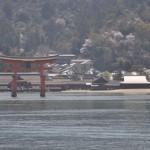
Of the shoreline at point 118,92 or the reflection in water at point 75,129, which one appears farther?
the shoreline at point 118,92

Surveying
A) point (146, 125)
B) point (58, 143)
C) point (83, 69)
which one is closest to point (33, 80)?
point (83, 69)

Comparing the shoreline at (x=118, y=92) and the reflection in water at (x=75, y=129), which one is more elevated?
the shoreline at (x=118, y=92)

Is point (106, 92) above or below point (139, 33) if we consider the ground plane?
below

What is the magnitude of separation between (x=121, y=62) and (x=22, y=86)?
35.3 m

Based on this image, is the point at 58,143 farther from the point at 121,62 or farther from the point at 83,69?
the point at 83,69

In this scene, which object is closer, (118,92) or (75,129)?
(75,129)

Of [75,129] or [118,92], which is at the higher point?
[118,92]

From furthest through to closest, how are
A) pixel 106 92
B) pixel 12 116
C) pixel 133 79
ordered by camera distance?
pixel 133 79, pixel 106 92, pixel 12 116

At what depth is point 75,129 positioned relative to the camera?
179ft

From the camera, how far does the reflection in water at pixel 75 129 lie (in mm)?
46000

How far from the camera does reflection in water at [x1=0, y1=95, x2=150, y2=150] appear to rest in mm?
46000

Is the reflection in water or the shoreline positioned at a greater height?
the shoreline

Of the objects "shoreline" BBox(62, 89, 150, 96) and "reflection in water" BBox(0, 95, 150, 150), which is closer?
"reflection in water" BBox(0, 95, 150, 150)

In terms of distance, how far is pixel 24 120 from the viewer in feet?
209
